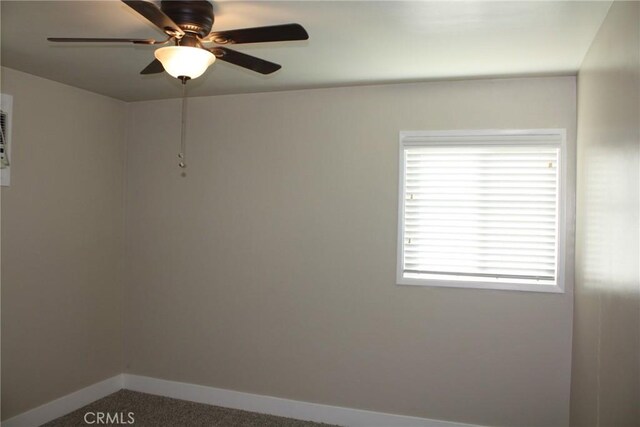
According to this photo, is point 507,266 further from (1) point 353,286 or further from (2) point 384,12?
(2) point 384,12

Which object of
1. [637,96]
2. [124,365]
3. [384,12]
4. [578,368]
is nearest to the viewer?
[637,96]

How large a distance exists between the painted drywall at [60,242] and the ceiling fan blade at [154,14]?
73.2 inches

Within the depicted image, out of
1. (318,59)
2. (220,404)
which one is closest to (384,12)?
(318,59)

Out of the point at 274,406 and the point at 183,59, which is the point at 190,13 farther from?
the point at 274,406

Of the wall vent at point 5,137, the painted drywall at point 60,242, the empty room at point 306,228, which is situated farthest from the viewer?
the painted drywall at point 60,242

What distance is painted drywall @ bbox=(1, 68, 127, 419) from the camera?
10.3 feet

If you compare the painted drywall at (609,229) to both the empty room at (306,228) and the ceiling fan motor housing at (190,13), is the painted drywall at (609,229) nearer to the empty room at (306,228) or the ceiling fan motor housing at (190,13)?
the empty room at (306,228)

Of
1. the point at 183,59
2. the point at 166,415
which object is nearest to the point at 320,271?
the point at 166,415

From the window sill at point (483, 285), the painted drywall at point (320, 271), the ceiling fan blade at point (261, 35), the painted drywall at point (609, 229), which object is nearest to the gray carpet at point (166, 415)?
the painted drywall at point (320, 271)

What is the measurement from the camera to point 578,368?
2783mm

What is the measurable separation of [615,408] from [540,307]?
1.25m

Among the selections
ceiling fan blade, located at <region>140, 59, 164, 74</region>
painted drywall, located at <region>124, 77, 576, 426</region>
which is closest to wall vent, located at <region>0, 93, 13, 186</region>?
painted drywall, located at <region>124, 77, 576, 426</region>

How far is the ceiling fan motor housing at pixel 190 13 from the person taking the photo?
75.8 inches

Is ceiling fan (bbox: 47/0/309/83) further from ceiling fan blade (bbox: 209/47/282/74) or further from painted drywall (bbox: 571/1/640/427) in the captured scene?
painted drywall (bbox: 571/1/640/427)
